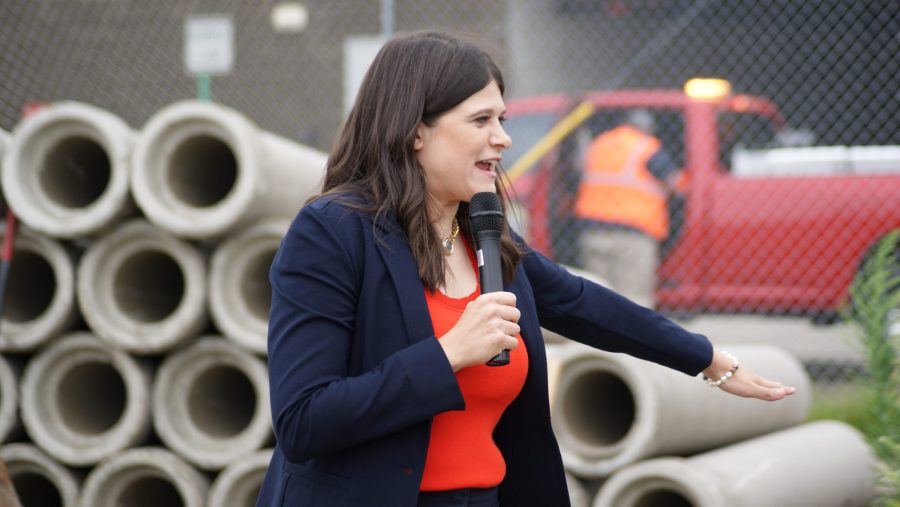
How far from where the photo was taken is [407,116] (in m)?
2.23

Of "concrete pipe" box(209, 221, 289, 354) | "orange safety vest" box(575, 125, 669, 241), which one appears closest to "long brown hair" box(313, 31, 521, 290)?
"concrete pipe" box(209, 221, 289, 354)

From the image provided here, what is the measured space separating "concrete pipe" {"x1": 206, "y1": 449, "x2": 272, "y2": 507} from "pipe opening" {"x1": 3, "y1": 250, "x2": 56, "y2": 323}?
1224 mm

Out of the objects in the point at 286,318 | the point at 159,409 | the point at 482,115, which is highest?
the point at 482,115

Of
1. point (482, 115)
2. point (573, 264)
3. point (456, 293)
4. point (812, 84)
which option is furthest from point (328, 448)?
point (812, 84)

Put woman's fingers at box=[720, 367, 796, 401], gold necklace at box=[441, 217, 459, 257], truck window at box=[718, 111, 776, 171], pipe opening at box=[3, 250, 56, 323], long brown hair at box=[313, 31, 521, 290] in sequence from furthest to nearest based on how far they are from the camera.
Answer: truck window at box=[718, 111, 776, 171] → pipe opening at box=[3, 250, 56, 323] → woman's fingers at box=[720, 367, 796, 401] → gold necklace at box=[441, 217, 459, 257] → long brown hair at box=[313, 31, 521, 290]

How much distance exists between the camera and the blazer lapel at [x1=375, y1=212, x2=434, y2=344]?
6.96 ft

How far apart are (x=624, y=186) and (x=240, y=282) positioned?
177 inches

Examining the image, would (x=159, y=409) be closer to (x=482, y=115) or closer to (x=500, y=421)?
(x=500, y=421)

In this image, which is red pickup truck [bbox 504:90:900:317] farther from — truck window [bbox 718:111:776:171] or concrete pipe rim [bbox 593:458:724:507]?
concrete pipe rim [bbox 593:458:724:507]

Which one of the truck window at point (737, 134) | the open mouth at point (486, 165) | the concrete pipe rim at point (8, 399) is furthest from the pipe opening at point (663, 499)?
the truck window at point (737, 134)

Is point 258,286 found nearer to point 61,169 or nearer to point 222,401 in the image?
point 222,401

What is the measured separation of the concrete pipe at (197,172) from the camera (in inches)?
166

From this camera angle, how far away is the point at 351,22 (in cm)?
1518

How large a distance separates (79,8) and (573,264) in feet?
26.0
